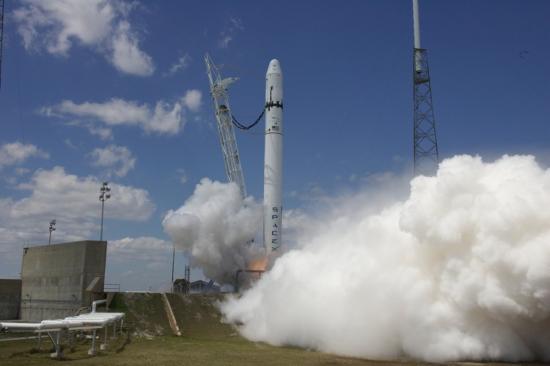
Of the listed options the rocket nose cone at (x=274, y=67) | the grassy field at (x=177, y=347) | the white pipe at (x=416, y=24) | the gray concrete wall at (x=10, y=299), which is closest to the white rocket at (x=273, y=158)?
the rocket nose cone at (x=274, y=67)

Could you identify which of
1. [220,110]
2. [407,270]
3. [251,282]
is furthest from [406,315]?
[220,110]

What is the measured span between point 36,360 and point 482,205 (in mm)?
25277

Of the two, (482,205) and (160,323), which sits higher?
(482,205)

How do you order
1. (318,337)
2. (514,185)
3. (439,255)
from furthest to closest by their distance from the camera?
(318,337) < (439,255) < (514,185)

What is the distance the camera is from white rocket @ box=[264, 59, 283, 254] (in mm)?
59656

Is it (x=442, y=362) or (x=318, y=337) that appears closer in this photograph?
(x=442, y=362)

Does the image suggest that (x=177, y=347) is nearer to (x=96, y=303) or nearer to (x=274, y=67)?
(x=96, y=303)

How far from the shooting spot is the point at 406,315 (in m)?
32.7

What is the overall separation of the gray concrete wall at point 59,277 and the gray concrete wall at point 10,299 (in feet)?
4.72

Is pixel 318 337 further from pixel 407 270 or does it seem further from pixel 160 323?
pixel 160 323

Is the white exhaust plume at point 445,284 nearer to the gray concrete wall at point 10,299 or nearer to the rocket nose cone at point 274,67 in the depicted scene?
the rocket nose cone at point 274,67

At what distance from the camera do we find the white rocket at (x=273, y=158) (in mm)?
59656

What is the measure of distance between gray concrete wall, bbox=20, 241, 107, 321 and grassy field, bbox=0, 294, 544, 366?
488 cm

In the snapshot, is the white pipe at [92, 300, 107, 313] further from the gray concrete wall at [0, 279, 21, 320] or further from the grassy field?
the gray concrete wall at [0, 279, 21, 320]
